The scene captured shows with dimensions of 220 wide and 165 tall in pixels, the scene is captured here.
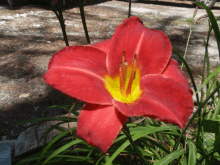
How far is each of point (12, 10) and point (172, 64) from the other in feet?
16.9

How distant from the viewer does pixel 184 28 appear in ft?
13.7

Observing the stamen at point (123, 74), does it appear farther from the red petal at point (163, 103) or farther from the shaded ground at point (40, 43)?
the shaded ground at point (40, 43)

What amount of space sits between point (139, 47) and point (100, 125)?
270 millimetres

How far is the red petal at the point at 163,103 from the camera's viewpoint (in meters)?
0.44

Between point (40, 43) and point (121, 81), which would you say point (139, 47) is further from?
point (40, 43)

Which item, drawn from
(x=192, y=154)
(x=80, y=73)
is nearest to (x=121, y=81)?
(x=80, y=73)

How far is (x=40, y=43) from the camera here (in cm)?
307

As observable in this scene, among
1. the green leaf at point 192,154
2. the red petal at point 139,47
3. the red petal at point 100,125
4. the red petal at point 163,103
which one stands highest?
the red petal at point 139,47

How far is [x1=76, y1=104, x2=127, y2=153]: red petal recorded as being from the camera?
0.44 meters

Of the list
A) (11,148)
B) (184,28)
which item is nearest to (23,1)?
(184,28)

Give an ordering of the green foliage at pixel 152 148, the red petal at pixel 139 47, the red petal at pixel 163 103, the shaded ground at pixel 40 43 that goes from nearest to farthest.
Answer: the red petal at pixel 163 103 < the red petal at pixel 139 47 < the green foliage at pixel 152 148 < the shaded ground at pixel 40 43

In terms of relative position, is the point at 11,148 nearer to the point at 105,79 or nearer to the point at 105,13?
the point at 105,79

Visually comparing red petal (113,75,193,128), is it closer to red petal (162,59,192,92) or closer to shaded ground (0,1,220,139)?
red petal (162,59,192,92)

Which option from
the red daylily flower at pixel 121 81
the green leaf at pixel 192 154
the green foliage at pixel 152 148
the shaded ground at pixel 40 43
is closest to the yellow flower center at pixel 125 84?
the red daylily flower at pixel 121 81
